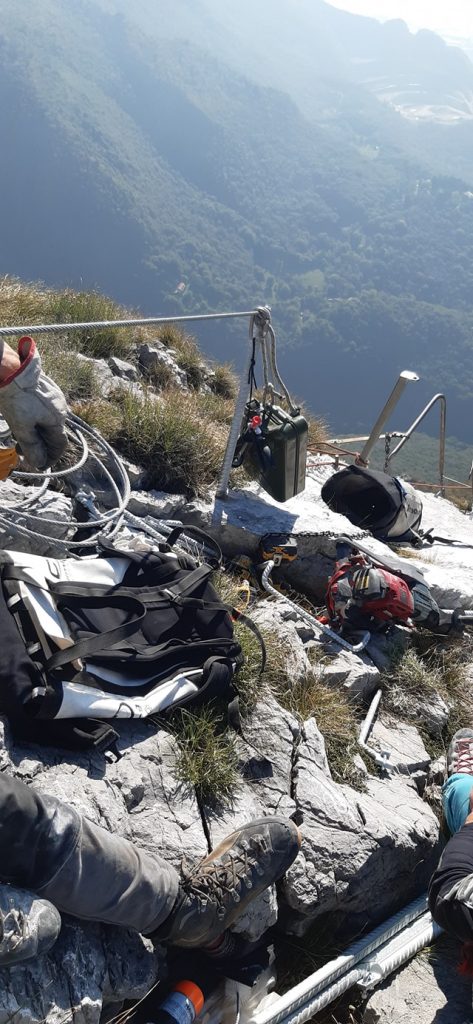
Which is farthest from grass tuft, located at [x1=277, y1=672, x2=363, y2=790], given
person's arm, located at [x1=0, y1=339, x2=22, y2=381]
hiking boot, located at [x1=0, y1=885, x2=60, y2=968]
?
person's arm, located at [x1=0, y1=339, x2=22, y2=381]

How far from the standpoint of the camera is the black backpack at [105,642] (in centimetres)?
246

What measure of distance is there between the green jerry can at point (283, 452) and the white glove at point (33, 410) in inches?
85.3

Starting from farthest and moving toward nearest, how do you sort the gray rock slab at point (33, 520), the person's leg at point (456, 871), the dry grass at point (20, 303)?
the dry grass at point (20, 303), the gray rock slab at point (33, 520), the person's leg at point (456, 871)

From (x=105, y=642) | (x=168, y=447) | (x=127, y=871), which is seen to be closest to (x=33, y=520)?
(x=105, y=642)

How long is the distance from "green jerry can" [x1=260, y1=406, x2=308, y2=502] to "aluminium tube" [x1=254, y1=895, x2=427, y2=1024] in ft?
8.91

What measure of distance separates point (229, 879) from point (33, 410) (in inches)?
74.6

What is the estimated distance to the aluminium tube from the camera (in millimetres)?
2447

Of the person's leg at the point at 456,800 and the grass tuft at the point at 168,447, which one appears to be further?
the grass tuft at the point at 168,447

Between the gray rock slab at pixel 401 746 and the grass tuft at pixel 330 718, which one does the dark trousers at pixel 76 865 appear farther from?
the gray rock slab at pixel 401 746

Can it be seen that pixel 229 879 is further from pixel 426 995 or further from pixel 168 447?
pixel 168 447

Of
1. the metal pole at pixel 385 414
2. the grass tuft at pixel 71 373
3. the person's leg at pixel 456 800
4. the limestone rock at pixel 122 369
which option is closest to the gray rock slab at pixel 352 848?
the person's leg at pixel 456 800

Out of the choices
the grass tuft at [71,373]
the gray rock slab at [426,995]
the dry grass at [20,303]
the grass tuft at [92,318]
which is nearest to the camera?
Result: the gray rock slab at [426,995]

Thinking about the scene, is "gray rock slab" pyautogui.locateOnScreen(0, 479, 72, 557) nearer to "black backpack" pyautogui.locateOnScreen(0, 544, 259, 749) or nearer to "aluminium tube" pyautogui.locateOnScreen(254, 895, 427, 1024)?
"black backpack" pyautogui.locateOnScreen(0, 544, 259, 749)

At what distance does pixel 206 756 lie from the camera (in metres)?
2.83
